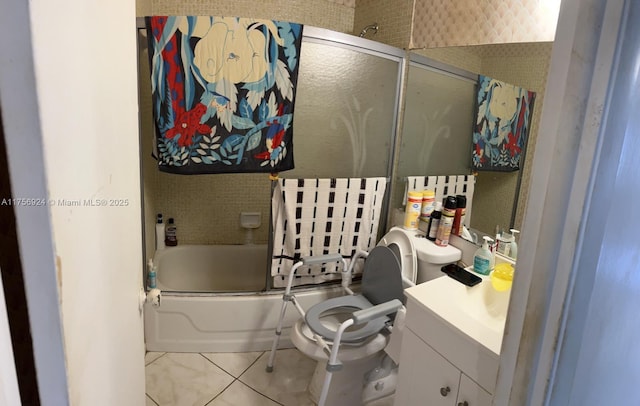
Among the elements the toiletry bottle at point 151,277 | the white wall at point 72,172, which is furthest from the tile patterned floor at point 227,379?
the white wall at point 72,172

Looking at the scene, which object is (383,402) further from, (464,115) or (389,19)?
(389,19)

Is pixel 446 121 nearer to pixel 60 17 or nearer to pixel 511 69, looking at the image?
pixel 511 69

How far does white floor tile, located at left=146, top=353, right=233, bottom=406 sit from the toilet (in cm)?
52

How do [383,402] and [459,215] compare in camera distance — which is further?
[459,215]

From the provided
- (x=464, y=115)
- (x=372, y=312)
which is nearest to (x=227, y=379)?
(x=372, y=312)

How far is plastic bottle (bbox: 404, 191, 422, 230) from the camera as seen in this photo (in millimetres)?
1952

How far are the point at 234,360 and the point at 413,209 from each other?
1323 mm

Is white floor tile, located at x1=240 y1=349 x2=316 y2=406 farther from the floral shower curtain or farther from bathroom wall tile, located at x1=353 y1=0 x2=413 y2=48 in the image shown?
bathroom wall tile, located at x1=353 y1=0 x2=413 y2=48

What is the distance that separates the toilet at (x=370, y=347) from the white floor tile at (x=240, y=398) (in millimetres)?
247

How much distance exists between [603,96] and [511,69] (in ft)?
3.80

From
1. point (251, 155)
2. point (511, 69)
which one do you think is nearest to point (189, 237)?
point (251, 155)

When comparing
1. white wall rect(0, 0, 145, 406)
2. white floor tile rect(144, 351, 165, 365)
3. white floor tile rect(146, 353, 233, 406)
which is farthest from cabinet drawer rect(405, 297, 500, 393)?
white floor tile rect(144, 351, 165, 365)

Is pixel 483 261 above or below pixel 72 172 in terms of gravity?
below

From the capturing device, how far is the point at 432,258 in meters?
1.69
